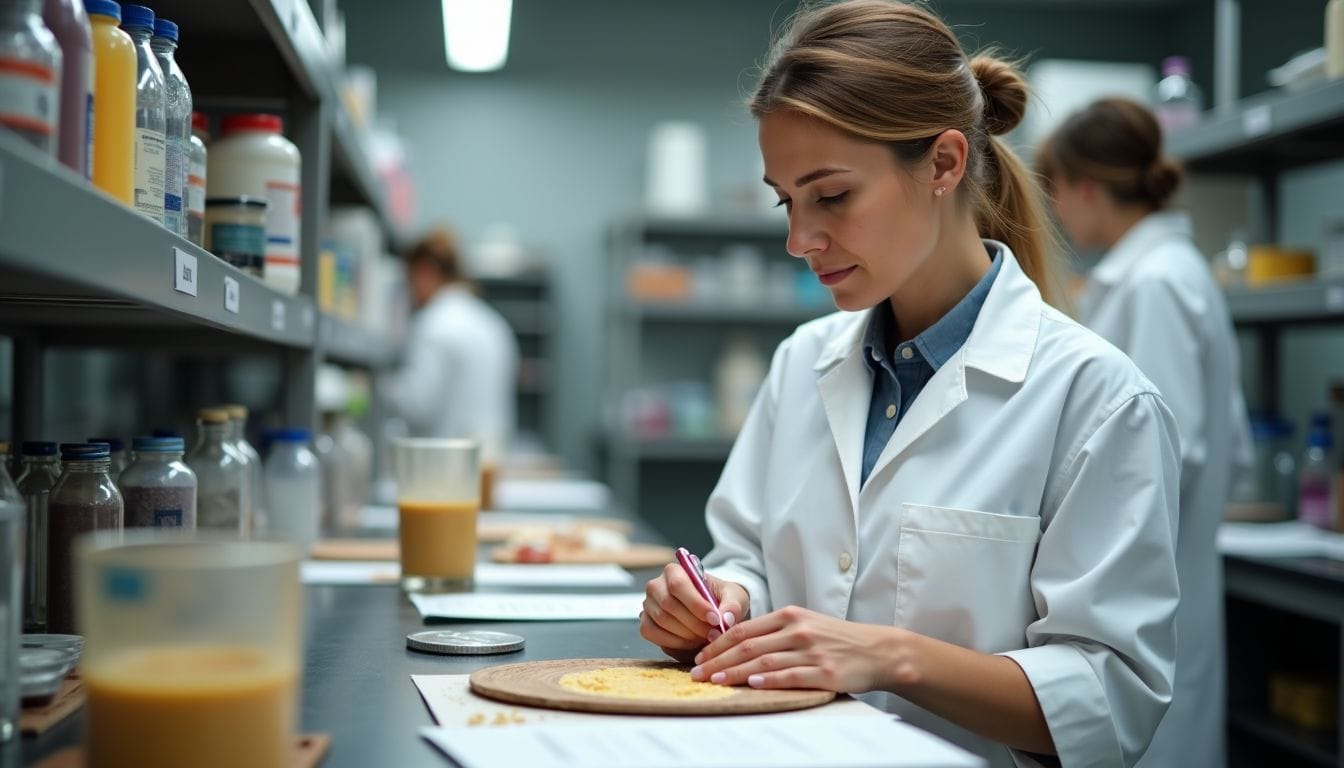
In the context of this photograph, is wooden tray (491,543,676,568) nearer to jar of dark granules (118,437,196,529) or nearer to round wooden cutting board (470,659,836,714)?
jar of dark granules (118,437,196,529)

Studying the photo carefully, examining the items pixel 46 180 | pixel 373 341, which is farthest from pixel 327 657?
pixel 373 341

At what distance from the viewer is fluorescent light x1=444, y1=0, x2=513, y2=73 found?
3.75 m

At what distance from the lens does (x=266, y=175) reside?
175cm

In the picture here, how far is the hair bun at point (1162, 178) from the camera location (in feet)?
8.48

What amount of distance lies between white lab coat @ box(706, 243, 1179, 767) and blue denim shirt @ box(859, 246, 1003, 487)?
0.03 meters

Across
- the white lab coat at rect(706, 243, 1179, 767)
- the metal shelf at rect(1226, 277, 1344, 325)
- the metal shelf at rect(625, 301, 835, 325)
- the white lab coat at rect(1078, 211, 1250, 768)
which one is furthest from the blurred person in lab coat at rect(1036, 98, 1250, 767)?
the metal shelf at rect(625, 301, 835, 325)

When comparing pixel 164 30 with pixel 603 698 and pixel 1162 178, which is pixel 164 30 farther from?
pixel 1162 178

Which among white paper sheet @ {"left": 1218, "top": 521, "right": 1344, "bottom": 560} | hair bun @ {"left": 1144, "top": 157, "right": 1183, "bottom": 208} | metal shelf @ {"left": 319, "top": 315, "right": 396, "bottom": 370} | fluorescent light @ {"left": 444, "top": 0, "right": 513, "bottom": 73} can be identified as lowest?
white paper sheet @ {"left": 1218, "top": 521, "right": 1344, "bottom": 560}

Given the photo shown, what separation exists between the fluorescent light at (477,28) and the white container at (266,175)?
206 centimetres

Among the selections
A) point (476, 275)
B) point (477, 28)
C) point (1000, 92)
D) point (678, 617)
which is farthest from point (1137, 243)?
point (476, 275)

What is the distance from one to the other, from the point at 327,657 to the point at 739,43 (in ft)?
20.4

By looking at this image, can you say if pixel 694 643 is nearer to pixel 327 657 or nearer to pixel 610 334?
pixel 327 657

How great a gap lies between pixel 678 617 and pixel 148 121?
2.21 feet

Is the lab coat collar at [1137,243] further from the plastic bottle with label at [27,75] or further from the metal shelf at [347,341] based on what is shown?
the plastic bottle with label at [27,75]
